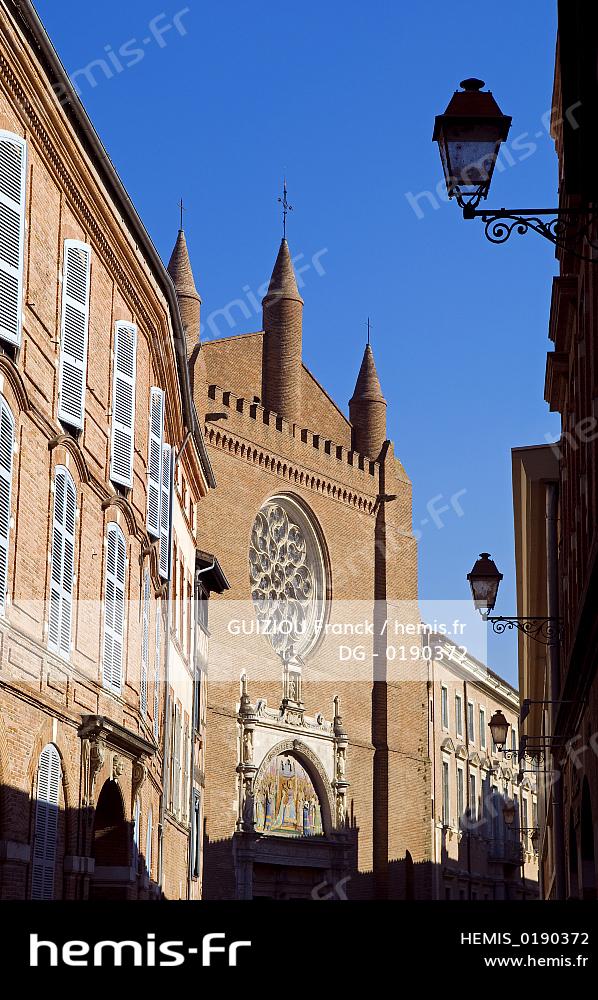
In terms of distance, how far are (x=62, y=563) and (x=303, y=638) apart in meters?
30.8

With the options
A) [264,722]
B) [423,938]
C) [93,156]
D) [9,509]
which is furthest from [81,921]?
[264,722]

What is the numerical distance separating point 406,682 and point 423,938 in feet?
133

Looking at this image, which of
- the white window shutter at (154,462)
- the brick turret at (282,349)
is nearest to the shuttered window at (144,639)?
the white window shutter at (154,462)

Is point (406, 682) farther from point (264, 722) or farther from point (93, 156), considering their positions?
point (93, 156)

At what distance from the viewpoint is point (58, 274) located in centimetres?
1653

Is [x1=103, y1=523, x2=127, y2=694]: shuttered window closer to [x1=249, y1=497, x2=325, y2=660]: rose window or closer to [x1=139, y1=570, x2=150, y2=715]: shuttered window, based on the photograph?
[x1=139, y1=570, x2=150, y2=715]: shuttered window

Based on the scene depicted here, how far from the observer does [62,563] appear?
16.5 m

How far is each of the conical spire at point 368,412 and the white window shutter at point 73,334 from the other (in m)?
36.0

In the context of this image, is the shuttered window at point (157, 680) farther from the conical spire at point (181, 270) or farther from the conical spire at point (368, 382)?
the conical spire at point (368, 382)

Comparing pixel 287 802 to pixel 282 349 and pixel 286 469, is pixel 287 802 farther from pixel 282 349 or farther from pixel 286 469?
pixel 282 349

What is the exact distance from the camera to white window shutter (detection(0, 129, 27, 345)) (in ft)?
46.6

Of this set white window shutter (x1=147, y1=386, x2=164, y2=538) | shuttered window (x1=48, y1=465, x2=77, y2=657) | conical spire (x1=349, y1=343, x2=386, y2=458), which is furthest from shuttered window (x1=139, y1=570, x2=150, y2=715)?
conical spire (x1=349, y1=343, x2=386, y2=458)

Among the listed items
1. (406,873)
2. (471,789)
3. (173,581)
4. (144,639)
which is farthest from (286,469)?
(144,639)

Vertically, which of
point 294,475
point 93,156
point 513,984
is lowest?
point 513,984
